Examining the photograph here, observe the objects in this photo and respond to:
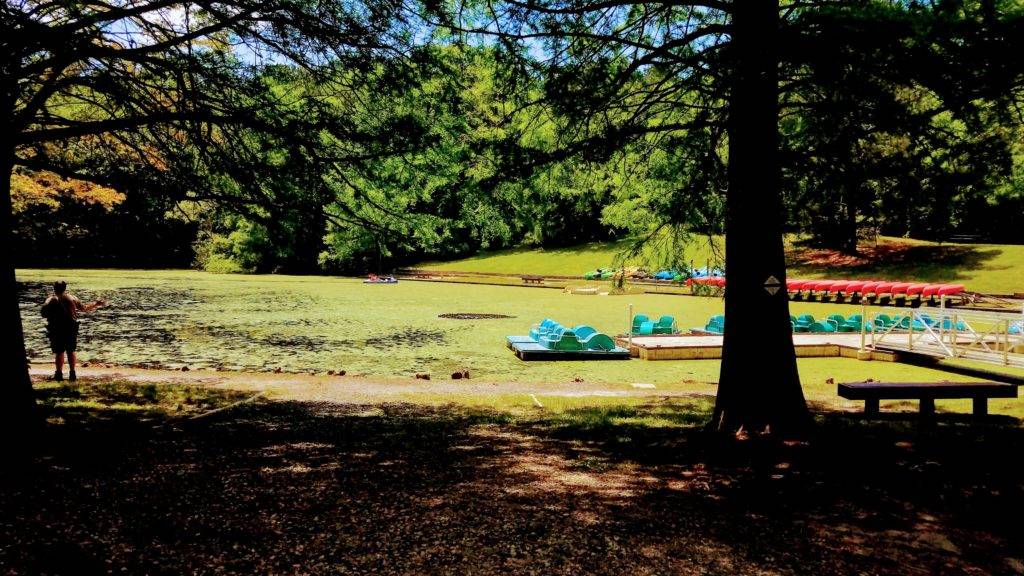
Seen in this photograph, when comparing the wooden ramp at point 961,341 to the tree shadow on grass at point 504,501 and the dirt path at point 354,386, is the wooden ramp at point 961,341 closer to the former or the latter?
the dirt path at point 354,386

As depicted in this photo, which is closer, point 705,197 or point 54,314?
point 705,197

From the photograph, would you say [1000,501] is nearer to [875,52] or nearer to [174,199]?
[875,52]

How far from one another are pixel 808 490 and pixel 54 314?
11.7 meters

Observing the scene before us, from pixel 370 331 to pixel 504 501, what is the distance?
16.1 meters

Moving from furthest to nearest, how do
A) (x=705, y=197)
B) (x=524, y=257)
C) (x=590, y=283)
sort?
1. (x=524, y=257)
2. (x=590, y=283)
3. (x=705, y=197)

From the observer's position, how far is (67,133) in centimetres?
704

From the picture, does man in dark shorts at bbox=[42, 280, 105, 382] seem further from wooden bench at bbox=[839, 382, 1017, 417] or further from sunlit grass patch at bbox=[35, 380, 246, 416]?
wooden bench at bbox=[839, 382, 1017, 417]

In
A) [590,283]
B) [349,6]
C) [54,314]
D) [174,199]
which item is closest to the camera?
[349,6]

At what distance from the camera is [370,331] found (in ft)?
68.1

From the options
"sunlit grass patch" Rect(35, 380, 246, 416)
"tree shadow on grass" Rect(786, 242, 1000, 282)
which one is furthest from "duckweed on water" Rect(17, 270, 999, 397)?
"tree shadow on grass" Rect(786, 242, 1000, 282)

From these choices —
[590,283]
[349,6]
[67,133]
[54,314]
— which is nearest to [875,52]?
[349,6]

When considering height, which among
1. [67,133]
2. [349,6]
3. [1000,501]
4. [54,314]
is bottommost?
[1000,501]

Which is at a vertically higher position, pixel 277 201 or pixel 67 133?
pixel 67 133

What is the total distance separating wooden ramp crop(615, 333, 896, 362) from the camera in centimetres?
1672
